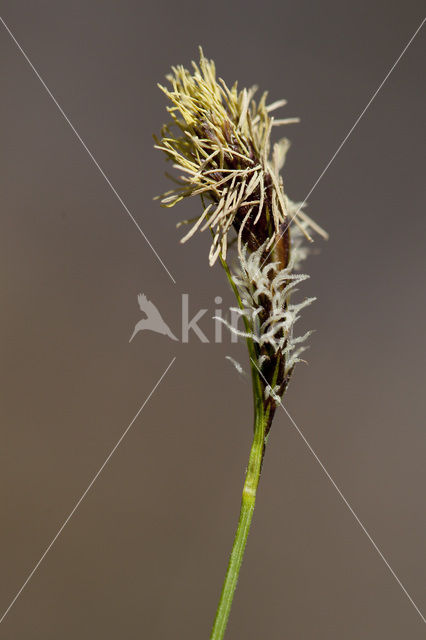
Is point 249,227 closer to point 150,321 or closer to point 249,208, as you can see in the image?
point 249,208

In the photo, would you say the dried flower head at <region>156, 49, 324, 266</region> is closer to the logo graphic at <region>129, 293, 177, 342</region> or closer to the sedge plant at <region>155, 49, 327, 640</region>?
the sedge plant at <region>155, 49, 327, 640</region>

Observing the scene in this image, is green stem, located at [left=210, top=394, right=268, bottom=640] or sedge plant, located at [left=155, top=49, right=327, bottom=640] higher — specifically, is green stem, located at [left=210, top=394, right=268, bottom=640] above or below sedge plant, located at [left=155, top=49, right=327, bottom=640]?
below

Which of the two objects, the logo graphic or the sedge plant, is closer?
Answer: the sedge plant

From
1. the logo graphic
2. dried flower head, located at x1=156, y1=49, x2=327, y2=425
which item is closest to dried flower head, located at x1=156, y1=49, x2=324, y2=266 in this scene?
dried flower head, located at x1=156, y1=49, x2=327, y2=425

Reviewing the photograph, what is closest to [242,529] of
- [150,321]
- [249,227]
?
[249,227]

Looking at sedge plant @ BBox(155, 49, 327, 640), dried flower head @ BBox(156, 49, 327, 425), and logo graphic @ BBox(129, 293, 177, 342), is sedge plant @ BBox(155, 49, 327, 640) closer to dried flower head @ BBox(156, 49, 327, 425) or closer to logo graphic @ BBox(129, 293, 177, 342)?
dried flower head @ BBox(156, 49, 327, 425)
